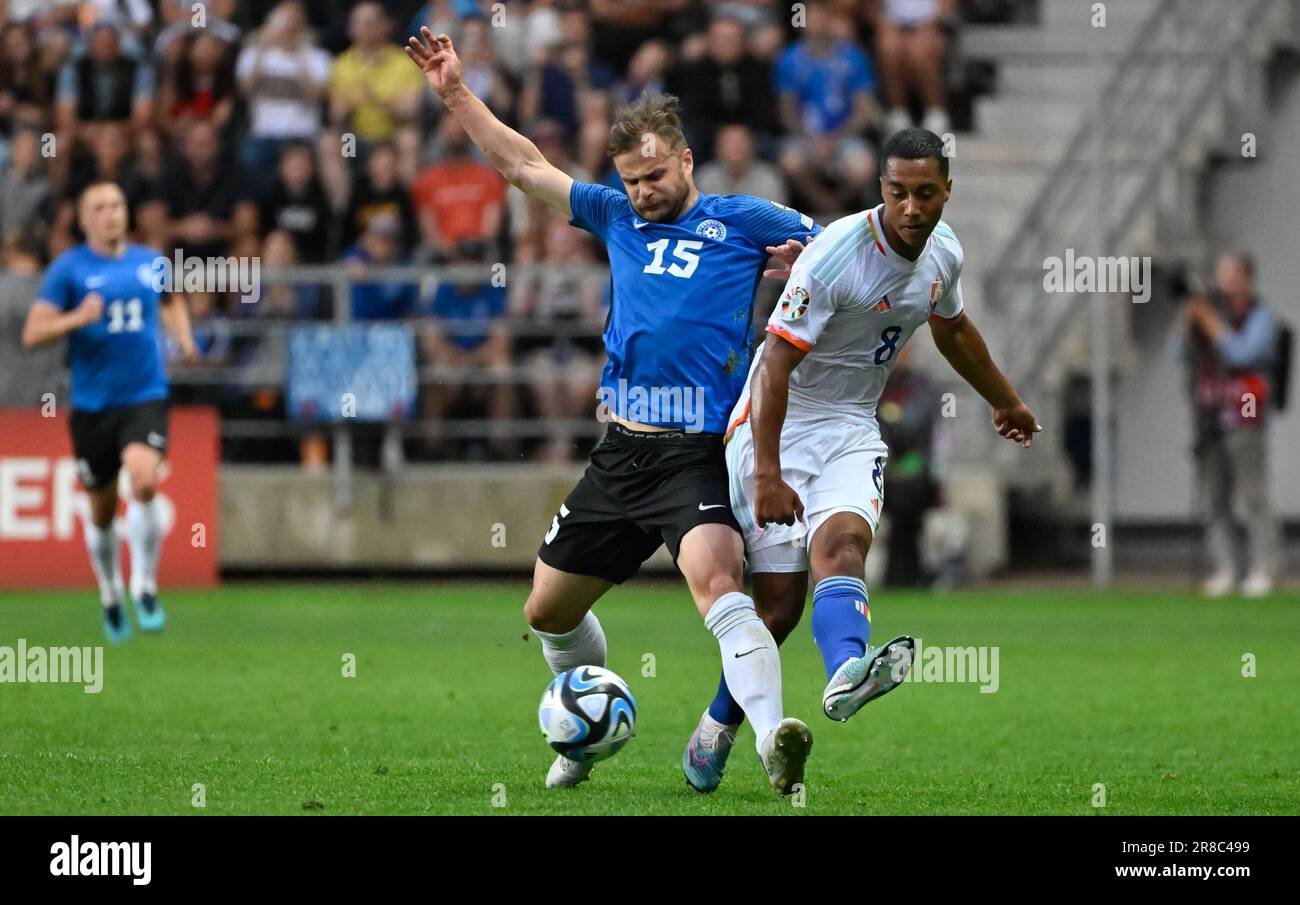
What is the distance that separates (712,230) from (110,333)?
7343mm

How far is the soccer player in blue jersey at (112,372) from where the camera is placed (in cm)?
1380

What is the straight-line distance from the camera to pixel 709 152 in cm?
1922

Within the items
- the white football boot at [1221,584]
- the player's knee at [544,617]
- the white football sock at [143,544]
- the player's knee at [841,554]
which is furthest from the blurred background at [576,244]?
the player's knee at [841,554]

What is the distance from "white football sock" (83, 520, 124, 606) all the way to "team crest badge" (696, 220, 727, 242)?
687 cm

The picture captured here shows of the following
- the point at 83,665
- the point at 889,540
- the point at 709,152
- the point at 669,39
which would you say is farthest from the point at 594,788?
the point at 669,39

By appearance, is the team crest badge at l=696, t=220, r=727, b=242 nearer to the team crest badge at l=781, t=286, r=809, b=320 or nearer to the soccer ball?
the team crest badge at l=781, t=286, r=809, b=320

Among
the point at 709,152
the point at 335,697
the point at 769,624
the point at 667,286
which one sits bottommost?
the point at 335,697

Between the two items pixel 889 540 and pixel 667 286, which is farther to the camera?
pixel 889 540

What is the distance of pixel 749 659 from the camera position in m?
7.05

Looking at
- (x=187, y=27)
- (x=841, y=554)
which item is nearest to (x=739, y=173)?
(x=187, y=27)

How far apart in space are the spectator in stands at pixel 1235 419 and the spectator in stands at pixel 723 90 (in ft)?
13.7
